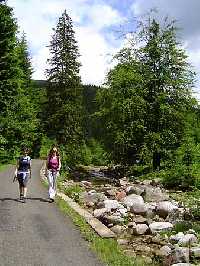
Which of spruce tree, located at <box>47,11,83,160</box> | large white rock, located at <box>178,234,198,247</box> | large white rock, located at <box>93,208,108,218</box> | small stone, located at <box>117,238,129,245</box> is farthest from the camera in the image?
spruce tree, located at <box>47,11,83,160</box>

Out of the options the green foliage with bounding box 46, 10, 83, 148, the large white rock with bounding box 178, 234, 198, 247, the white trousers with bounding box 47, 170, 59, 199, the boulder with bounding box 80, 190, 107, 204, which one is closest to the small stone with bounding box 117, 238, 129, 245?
the large white rock with bounding box 178, 234, 198, 247

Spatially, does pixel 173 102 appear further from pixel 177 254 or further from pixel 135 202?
pixel 177 254

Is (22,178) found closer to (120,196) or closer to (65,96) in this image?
(120,196)

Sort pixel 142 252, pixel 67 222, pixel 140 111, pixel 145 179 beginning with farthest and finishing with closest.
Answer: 1. pixel 140 111
2. pixel 145 179
3. pixel 67 222
4. pixel 142 252

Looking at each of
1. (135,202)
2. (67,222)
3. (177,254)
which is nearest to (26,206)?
(67,222)

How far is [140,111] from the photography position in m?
36.0

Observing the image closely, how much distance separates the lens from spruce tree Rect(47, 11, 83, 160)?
179ft

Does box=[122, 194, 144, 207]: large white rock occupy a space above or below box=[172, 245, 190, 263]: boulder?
above

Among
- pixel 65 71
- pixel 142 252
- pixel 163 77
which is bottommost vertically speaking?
pixel 142 252

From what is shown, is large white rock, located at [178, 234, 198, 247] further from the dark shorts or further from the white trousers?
the dark shorts

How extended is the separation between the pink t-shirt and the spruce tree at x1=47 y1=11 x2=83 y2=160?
3479cm

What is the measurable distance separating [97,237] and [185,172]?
1601 cm

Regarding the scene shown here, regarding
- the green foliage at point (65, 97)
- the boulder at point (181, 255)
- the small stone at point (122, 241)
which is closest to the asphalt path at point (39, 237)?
the small stone at point (122, 241)

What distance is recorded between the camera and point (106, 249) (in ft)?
38.1
